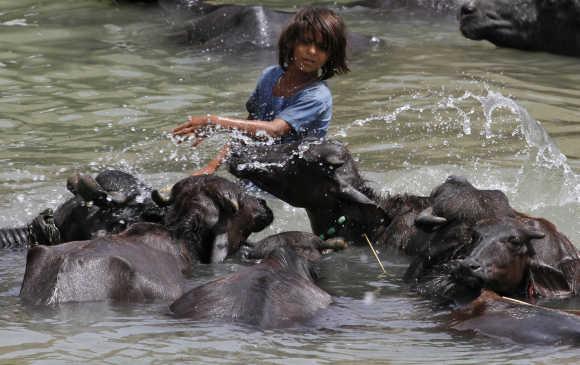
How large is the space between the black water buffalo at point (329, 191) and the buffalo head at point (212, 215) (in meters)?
0.30

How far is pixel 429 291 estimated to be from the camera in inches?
281

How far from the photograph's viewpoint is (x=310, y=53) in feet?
29.1

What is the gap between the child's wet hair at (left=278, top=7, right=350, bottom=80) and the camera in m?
8.85

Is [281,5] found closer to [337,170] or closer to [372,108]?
[372,108]

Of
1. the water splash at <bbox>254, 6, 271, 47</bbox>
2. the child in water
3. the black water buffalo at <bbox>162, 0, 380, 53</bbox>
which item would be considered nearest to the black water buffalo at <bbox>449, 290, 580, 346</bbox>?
the child in water

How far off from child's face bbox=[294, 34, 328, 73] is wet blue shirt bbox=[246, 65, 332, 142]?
0.16 metres

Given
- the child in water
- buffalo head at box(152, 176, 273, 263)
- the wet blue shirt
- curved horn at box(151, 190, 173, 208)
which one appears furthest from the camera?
the wet blue shirt

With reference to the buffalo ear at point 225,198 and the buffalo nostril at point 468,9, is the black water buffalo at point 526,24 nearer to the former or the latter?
the buffalo nostril at point 468,9

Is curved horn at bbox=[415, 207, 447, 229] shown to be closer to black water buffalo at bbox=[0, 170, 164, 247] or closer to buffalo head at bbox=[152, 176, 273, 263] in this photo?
buffalo head at bbox=[152, 176, 273, 263]

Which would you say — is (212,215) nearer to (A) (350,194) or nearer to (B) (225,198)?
(B) (225,198)

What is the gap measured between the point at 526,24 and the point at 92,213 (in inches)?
349

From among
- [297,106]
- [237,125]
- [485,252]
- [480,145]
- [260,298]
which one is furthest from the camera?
[480,145]

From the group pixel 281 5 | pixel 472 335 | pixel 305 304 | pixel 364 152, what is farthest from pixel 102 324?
pixel 281 5

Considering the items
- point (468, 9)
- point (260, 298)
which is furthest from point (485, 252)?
point (468, 9)
